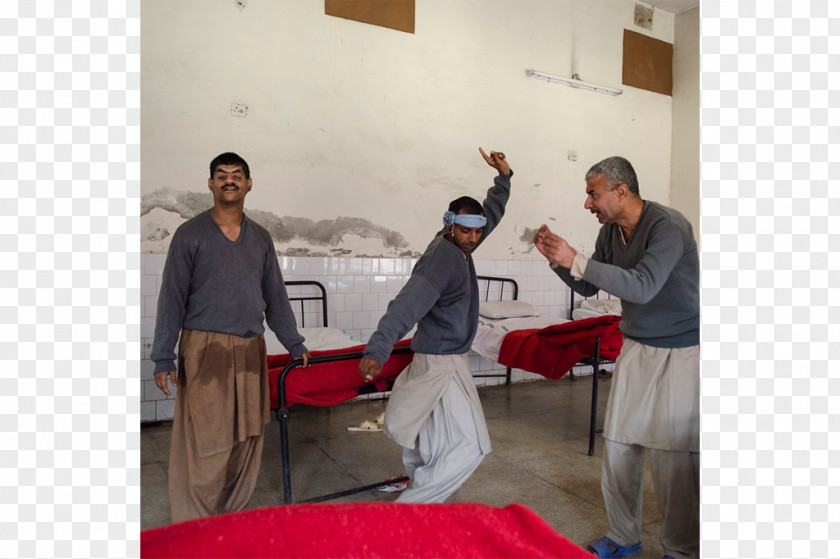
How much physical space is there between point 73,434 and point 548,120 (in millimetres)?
6477

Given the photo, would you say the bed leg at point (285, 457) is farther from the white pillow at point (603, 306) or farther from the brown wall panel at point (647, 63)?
the brown wall panel at point (647, 63)

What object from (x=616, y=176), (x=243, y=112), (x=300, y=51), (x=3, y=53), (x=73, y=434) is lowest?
(x=73, y=434)

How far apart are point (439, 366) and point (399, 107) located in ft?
11.6

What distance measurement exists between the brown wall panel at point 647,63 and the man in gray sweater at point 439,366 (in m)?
5.43

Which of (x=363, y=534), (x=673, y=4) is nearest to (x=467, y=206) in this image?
(x=363, y=534)

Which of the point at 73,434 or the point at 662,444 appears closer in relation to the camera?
the point at 73,434

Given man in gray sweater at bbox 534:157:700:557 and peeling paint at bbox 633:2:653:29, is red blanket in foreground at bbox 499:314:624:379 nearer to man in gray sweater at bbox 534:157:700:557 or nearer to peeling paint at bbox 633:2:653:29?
man in gray sweater at bbox 534:157:700:557

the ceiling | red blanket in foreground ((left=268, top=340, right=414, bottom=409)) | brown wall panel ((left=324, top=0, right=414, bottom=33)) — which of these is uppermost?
the ceiling

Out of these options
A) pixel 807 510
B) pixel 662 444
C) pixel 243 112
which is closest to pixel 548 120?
pixel 243 112

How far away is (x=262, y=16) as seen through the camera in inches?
194

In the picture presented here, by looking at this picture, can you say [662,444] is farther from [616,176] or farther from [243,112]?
[243,112]

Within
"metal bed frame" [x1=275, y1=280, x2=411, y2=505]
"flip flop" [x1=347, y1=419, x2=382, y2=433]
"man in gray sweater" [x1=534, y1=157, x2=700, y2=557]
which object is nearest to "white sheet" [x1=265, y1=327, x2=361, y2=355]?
"flip flop" [x1=347, y1=419, x2=382, y2=433]

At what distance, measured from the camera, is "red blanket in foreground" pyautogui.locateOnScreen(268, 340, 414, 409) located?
9.55 ft

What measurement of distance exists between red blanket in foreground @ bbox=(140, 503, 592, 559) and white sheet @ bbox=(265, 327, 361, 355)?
10.6 ft
